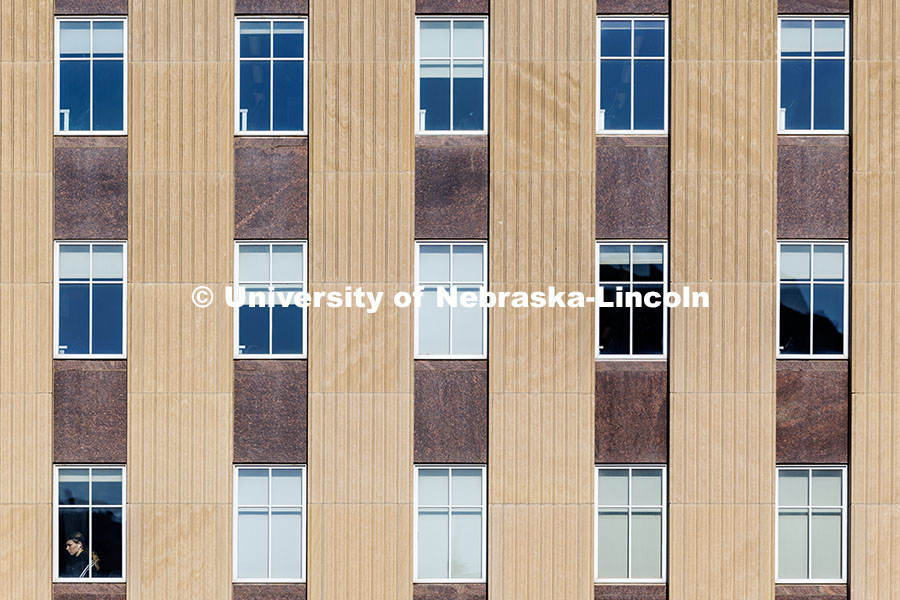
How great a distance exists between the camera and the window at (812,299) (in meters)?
11.3

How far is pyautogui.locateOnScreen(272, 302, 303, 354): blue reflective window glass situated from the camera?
11445mm

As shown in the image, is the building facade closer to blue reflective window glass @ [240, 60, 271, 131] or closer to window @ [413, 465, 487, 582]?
window @ [413, 465, 487, 582]

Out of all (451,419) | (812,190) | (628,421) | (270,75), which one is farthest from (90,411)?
(812,190)

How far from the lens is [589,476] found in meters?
11.2

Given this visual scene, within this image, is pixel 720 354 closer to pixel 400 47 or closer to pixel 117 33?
pixel 400 47

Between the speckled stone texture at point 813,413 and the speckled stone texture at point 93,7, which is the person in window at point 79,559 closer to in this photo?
the speckled stone texture at point 93,7

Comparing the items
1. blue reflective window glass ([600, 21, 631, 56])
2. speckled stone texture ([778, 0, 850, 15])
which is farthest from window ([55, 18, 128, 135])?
speckled stone texture ([778, 0, 850, 15])

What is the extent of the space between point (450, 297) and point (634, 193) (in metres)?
3.65

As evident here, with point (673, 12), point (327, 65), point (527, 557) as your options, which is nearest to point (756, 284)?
point (673, 12)

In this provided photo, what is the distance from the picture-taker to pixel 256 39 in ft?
38.0

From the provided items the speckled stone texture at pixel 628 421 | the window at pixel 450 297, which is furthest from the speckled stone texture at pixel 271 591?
the speckled stone texture at pixel 628 421

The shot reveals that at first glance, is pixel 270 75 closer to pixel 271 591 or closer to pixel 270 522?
pixel 270 522

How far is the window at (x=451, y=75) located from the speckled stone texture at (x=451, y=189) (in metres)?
0.39

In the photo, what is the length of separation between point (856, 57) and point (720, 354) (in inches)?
223
